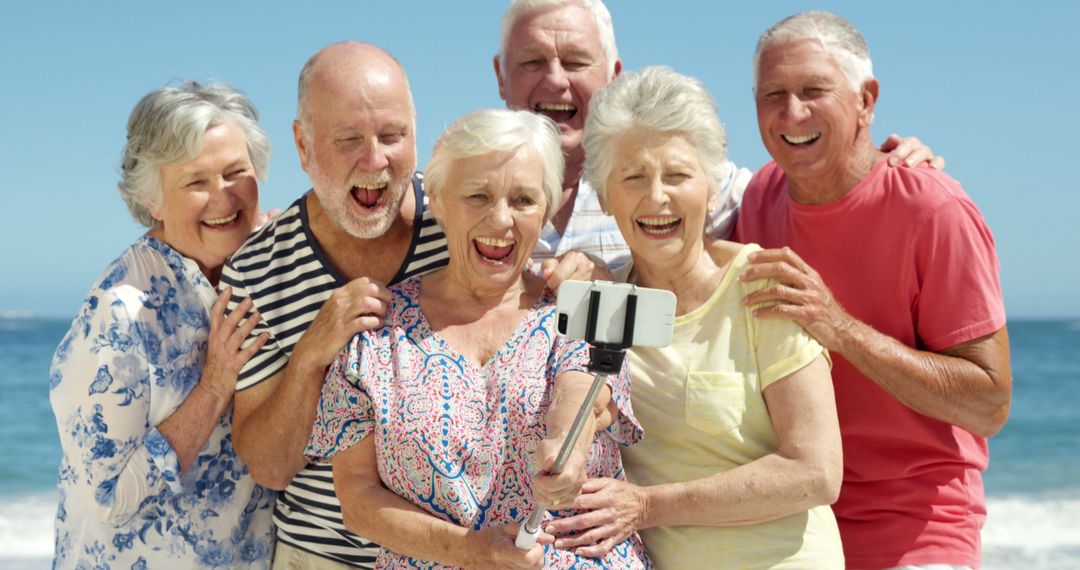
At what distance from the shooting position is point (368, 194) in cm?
353

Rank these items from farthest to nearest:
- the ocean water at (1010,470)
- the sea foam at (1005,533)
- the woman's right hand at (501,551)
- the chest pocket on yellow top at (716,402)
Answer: the ocean water at (1010,470), the sea foam at (1005,533), the chest pocket on yellow top at (716,402), the woman's right hand at (501,551)

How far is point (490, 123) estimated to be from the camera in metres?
3.09

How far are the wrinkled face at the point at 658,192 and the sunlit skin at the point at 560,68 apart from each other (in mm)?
1117

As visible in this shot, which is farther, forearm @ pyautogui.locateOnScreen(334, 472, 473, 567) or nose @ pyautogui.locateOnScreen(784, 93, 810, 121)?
nose @ pyautogui.locateOnScreen(784, 93, 810, 121)

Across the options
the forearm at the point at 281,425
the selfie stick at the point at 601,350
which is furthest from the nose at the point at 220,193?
the selfie stick at the point at 601,350

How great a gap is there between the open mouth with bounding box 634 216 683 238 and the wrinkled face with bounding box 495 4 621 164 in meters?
1.20

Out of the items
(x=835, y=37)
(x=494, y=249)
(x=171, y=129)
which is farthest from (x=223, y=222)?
(x=835, y=37)

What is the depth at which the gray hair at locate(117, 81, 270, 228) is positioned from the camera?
371cm

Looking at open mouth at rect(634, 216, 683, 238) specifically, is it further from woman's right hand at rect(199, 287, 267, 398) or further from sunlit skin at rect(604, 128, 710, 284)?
woman's right hand at rect(199, 287, 267, 398)

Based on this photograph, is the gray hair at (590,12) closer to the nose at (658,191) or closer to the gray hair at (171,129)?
the gray hair at (171,129)

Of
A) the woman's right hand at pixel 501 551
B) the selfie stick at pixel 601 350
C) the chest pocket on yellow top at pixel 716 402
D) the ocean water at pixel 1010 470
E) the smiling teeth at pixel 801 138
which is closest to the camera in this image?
the selfie stick at pixel 601 350

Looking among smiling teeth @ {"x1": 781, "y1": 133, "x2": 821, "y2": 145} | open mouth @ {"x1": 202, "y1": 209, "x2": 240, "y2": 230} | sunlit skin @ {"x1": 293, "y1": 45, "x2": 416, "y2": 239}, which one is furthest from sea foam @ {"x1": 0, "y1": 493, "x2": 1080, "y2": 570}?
sunlit skin @ {"x1": 293, "y1": 45, "x2": 416, "y2": 239}

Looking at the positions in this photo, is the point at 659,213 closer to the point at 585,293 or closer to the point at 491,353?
the point at 491,353

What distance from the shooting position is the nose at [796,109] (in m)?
3.61
